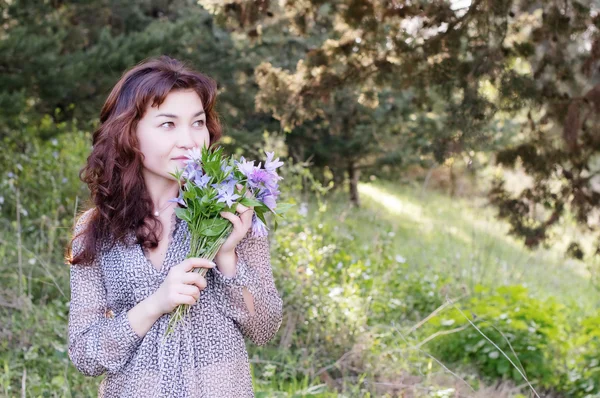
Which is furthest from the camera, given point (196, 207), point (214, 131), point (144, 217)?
point (214, 131)

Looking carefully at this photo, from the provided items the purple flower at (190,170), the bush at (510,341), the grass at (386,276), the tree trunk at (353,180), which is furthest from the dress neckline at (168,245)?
the tree trunk at (353,180)

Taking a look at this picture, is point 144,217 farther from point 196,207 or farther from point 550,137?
point 550,137

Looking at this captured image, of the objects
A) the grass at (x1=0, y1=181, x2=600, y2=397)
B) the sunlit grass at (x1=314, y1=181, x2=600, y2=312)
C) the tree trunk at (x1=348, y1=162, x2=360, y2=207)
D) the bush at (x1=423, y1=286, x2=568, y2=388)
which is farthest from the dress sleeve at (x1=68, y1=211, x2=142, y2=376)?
the tree trunk at (x1=348, y1=162, x2=360, y2=207)

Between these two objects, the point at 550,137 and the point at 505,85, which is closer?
the point at 505,85

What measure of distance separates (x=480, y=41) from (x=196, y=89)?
2286mm

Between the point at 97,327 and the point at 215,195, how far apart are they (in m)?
0.45

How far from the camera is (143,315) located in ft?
5.93

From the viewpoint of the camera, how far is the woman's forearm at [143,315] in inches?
70.8

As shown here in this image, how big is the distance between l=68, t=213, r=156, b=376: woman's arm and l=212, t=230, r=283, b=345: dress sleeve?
0.20 metres

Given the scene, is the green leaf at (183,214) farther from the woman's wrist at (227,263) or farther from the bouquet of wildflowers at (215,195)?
the woman's wrist at (227,263)

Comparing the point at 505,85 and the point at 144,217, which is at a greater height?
the point at 505,85

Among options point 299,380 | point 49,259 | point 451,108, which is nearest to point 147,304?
point 299,380

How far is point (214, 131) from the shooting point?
2178 mm

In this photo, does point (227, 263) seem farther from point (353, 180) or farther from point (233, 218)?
point (353, 180)
